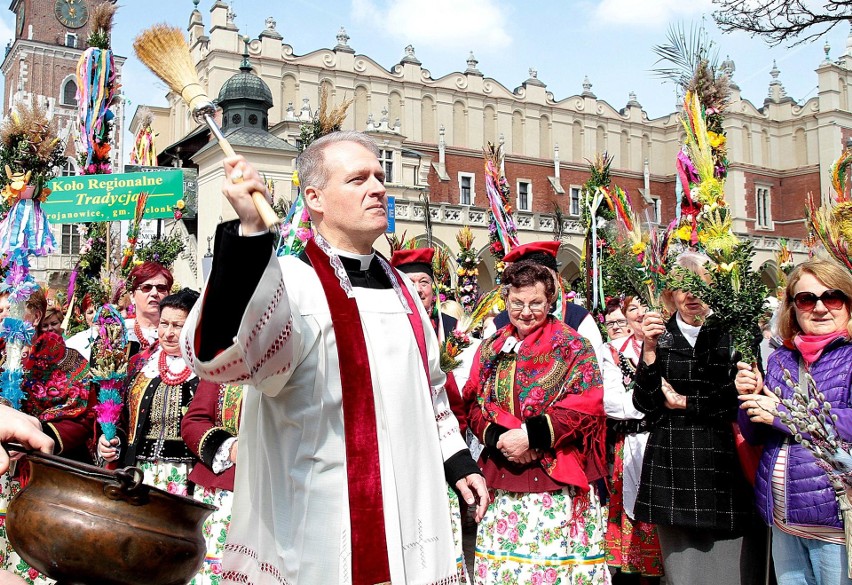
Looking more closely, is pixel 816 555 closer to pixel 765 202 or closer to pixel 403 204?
pixel 403 204

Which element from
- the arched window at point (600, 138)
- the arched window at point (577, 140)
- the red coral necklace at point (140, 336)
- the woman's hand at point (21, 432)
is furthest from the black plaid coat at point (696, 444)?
the arched window at point (600, 138)

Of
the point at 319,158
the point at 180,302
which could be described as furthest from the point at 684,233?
the point at 180,302

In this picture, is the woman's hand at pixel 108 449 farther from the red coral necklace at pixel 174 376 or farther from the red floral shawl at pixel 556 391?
the red floral shawl at pixel 556 391

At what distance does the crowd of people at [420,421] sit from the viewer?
2367 millimetres

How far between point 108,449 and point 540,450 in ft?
7.37

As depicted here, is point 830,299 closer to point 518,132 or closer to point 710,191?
point 710,191

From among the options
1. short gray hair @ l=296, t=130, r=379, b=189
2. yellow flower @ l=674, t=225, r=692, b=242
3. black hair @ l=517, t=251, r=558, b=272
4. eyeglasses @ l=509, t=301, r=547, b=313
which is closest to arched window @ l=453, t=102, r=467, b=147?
black hair @ l=517, t=251, r=558, b=272

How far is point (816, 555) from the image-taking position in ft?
11.9

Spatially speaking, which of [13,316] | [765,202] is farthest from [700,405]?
[765,202]

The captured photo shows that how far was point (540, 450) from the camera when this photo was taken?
4.36 metres

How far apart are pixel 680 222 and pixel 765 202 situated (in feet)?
170

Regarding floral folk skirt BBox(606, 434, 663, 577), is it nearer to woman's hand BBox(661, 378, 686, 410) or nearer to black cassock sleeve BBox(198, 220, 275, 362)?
woman's hand BBox(661, 378, 686, 410)

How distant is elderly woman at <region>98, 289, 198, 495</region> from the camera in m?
4.35

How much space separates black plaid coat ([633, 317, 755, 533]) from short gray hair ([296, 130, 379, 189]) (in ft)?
7.33
